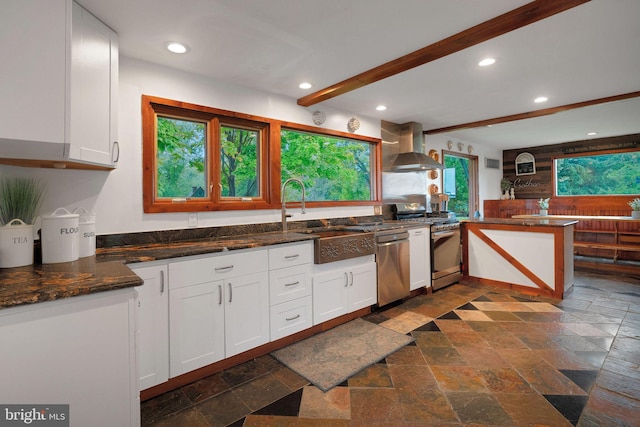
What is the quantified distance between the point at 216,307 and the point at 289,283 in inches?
24.5

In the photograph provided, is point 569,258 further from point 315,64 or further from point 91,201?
point 91,201

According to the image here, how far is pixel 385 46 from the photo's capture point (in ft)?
7.72

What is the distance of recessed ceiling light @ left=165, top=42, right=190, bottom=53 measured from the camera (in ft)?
7.35

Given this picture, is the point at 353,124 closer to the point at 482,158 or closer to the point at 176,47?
the point at 176,47

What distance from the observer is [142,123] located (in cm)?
246

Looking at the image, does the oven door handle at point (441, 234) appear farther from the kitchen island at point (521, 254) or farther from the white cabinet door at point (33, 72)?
the white cabinet door at point (33, 72)

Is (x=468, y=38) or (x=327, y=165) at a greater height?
(x=468, y=38)

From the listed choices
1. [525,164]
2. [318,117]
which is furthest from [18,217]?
[525,164]

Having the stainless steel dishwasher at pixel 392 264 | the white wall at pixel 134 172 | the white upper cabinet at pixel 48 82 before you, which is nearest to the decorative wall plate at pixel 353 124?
the white wall at pixel 134 172

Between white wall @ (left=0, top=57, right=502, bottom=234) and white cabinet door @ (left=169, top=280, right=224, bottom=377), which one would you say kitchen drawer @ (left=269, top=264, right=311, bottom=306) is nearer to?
white cabinet door @ (left=169, top=280, right=224, bottom=377)

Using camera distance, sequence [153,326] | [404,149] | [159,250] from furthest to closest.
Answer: [404,149]
[159,250]
[153,326]

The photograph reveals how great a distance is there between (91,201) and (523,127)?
235 inches

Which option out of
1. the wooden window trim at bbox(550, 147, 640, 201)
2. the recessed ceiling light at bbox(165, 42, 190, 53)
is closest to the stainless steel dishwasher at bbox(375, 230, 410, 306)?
the recessed ceiling light at bbox(165, 42, 190, 53)

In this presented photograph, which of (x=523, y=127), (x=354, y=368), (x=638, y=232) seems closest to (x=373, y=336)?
(x=354, y=368)
